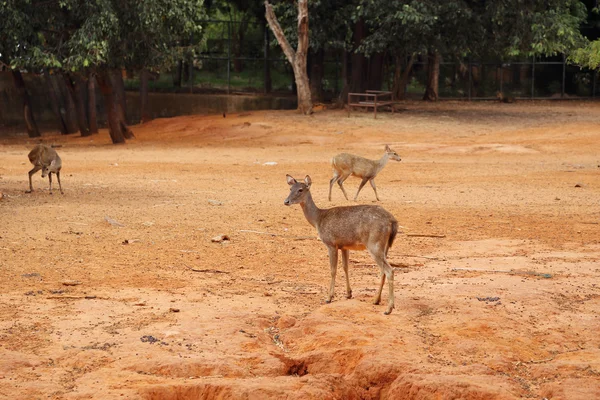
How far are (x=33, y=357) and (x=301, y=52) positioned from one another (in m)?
25.1

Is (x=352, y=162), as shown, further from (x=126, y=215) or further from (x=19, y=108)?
(x=19, y=108)

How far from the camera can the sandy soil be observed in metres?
6.80

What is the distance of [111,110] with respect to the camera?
91.9ft

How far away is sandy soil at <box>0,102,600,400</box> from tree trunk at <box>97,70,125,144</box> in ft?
24.4

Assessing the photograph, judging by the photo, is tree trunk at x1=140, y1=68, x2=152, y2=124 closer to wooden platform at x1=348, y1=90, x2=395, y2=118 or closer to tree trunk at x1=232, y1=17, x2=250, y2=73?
tree trunk at x1=232, y1=17, x2=250, y2=73

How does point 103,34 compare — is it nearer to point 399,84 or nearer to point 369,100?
point 369,100

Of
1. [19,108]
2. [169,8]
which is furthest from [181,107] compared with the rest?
[169,8]

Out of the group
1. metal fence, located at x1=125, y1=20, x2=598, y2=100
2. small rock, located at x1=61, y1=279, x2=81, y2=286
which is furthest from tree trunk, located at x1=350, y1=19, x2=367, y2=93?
small rock, located at x1=61, y1=279, x2=81, y2=286

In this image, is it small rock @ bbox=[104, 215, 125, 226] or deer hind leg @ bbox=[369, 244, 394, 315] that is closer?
deer hind leg @ bbox=[369, 244, 394, 315]

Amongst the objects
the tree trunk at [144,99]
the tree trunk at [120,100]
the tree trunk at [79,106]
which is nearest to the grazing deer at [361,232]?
the tree trunk at [120,100]

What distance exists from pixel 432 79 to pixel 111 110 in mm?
16104

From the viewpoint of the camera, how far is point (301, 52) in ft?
102

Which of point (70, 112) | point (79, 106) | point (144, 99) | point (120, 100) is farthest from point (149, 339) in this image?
point (144, 99)

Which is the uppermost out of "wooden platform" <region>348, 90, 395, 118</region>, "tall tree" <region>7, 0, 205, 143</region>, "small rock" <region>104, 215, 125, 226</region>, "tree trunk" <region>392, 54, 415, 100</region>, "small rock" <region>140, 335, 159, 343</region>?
"tall tree" <region>7, 0, 205, 143</region>
